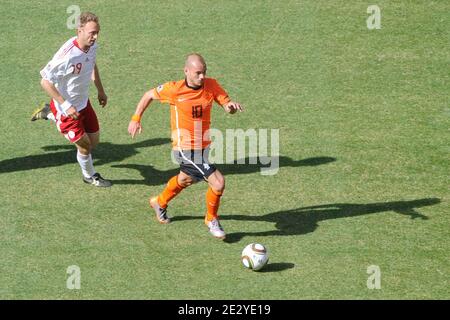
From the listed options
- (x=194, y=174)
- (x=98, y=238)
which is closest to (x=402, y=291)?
(x=194, y=174)

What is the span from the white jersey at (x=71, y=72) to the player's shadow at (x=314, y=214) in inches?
91.5

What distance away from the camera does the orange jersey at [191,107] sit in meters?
13.0

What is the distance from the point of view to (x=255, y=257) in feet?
40.3

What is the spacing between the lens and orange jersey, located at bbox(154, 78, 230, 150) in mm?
13047

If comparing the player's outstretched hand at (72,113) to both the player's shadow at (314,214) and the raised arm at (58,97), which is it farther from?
the player's shadow at (314,214)

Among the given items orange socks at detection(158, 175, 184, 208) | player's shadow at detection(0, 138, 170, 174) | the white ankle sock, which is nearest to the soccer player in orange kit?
orange socks at detection(158, 175, 184, 208)

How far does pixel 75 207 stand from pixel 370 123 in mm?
5204

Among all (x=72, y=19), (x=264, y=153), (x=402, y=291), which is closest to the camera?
(x=402, y=291)

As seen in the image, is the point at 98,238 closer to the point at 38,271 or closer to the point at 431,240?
the point at 38,271

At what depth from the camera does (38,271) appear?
12.4 m

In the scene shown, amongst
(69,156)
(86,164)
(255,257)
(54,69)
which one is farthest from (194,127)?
(69,156)

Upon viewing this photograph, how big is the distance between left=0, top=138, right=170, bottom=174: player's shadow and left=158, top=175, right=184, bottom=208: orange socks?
2.15 meters

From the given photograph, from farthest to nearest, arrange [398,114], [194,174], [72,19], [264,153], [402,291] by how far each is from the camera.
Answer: [72,19] < [398,114] < [264,153] < [194,174] < [402,291]

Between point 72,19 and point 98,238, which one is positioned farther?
point 72,19
